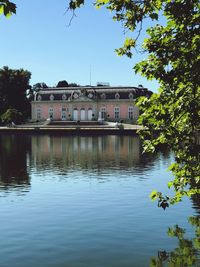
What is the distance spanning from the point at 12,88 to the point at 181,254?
94593 millimetres


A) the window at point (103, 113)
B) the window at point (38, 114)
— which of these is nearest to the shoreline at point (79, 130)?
the window at point (103, 113)

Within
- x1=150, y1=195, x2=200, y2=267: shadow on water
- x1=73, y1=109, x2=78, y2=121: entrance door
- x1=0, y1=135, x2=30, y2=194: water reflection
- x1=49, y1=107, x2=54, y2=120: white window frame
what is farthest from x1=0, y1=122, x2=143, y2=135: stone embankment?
x1=150, y1=195, x2=200, y2=267: shadow on water


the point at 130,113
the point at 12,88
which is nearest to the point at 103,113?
the point at 130,113

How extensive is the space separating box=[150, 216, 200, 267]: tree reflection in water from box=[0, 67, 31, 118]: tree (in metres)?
91.0

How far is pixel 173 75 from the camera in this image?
7.05 metres

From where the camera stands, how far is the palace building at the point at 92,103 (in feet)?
328

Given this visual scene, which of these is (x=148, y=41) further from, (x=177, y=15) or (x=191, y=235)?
(x=191, y=235)

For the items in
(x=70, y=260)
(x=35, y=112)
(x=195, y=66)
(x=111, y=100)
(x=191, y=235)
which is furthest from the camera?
(x=35, y=112)

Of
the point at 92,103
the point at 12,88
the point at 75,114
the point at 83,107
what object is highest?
the point at 12,88

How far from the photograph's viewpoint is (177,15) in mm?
6773

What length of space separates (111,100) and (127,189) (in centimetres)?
7830

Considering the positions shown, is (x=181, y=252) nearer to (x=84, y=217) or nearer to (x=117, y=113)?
(x=84, y=217)

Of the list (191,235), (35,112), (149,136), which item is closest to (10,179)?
(191,235)

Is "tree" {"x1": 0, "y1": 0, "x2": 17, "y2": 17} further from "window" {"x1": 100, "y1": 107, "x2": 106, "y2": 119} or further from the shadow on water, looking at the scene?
"window" {"x1": 100, "y1": 107, "x2": 106, "y2": 119}
